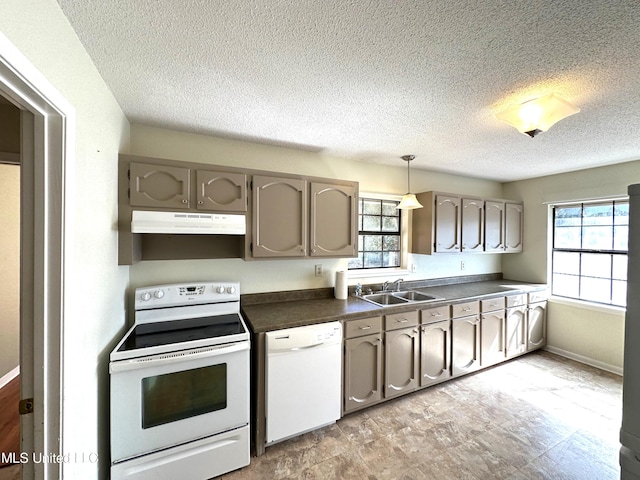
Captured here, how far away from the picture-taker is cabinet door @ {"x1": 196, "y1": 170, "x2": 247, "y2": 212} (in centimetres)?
187

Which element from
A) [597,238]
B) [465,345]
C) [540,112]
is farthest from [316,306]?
[597,238]

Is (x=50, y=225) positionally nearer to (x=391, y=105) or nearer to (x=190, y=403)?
(x=190, y=403)

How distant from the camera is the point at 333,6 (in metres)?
0.95

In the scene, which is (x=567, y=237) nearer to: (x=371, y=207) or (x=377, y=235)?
(x=377, y=235)

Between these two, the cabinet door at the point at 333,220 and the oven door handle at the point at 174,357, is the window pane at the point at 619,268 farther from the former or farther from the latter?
the oven door handle at the point at 174,357

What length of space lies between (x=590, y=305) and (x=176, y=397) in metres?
4.45

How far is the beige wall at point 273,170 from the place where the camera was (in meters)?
2.06

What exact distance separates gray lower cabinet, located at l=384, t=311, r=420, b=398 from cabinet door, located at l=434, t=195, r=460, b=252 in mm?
1049

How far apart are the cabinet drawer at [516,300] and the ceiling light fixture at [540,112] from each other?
221cm

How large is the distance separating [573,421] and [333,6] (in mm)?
3356

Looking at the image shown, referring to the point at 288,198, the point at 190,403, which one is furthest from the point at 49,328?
the point at 288,198

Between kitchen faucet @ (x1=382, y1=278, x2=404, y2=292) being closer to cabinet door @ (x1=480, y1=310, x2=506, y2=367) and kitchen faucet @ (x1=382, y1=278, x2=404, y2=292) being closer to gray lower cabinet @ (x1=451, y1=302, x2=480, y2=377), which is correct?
gray lower cabinet @ (x1=451, y1=302, x2=480, y2=377)

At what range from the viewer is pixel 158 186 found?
177 centimetres

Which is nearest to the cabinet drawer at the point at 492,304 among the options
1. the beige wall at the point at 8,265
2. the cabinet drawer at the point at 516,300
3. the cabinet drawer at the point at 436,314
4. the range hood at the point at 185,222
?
the cabinet drawer at the point at 516,300
